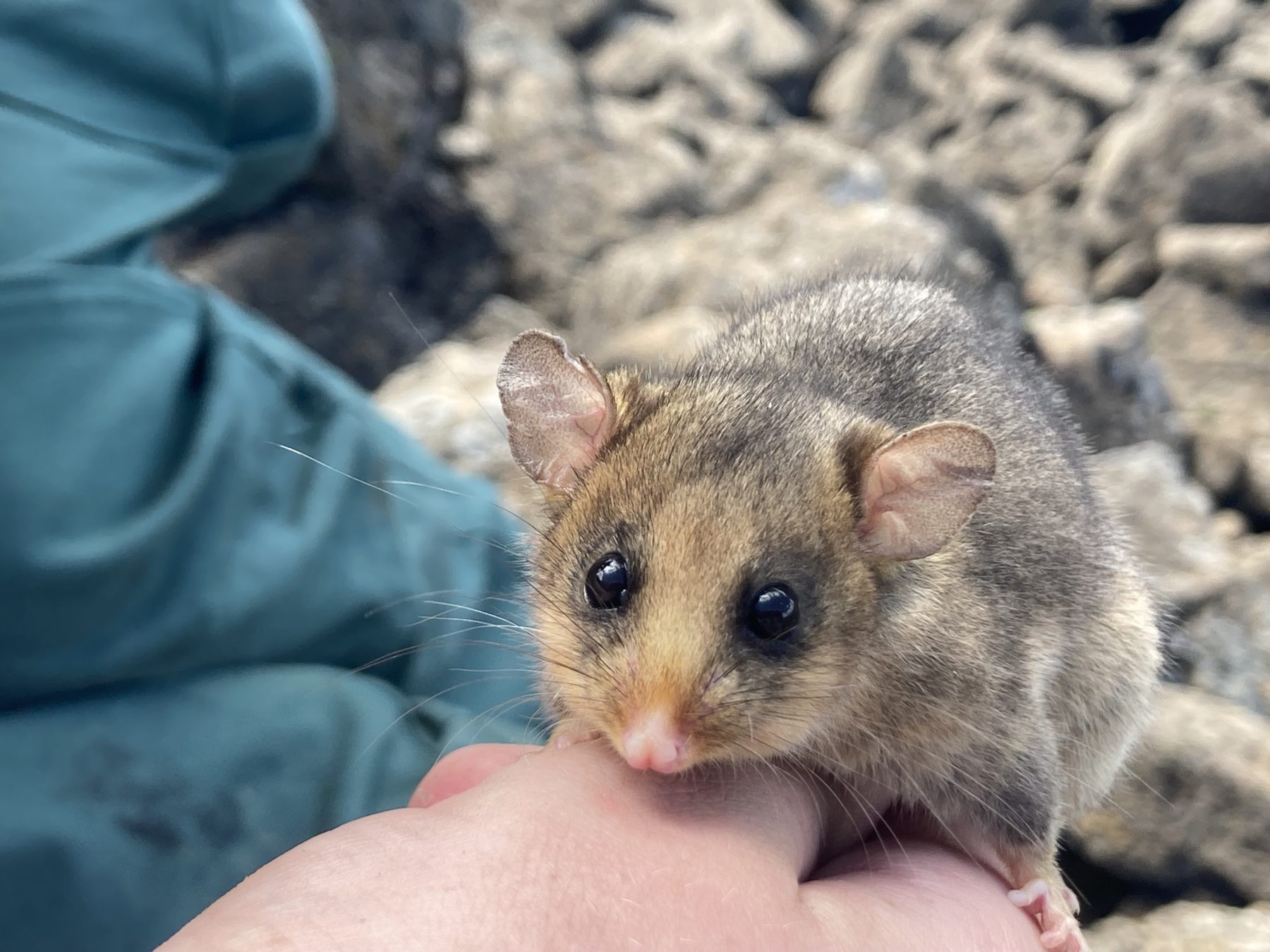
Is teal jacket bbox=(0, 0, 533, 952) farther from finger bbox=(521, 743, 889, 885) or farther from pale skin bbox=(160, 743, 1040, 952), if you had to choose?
pale skin bbox=(160, 743, 1040, 952)

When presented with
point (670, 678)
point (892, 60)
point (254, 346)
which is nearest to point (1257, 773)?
point (670, 678)

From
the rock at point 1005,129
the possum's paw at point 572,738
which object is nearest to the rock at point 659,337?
the possum's paw at point 572,738

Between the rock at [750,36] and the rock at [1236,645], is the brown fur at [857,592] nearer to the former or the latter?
the rock at [1236,645]

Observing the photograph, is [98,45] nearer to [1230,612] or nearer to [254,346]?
[254,346]

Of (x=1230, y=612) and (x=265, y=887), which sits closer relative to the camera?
(x=265, y=887)

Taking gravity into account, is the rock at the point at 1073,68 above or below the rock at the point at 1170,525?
above

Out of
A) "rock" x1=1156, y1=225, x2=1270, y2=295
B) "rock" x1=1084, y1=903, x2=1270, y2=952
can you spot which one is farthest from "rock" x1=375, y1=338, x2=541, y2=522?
"rock" x1=1156, y1=225, x2=1270, y2=295
